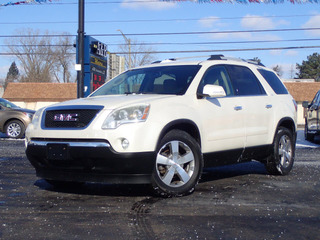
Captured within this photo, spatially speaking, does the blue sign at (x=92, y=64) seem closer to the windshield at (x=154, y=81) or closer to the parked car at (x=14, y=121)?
the parked car at (x=14, y=121)

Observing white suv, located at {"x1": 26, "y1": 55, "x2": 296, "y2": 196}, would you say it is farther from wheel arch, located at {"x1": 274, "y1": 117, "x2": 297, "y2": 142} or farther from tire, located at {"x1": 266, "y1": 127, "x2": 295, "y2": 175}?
wheel arch, located at {"x1": 274, "y1": 117, "x2": 297, "y2": 142}

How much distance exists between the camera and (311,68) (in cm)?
8169

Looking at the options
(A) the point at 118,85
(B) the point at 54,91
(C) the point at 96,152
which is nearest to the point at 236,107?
(A) the point at 118,85

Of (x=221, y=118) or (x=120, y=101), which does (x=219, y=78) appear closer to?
(x=221, y=118)

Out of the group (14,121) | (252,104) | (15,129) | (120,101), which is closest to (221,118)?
(252,104)

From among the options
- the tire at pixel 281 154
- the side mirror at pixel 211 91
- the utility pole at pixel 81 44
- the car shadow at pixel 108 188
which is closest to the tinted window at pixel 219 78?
the side mirror at pixel 211 91

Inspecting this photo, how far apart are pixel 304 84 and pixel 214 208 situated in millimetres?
49890

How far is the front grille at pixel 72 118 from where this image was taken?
197 inches

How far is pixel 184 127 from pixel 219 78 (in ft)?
3.89

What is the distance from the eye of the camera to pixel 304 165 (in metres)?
8.48

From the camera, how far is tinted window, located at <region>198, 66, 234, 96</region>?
614 centimetres

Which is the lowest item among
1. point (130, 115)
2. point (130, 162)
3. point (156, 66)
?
point (130, 162)

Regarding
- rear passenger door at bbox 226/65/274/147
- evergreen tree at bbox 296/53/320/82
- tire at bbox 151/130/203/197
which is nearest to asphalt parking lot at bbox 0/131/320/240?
tire at bbox 151/130/203/197

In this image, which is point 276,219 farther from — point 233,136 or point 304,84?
point 304,84
